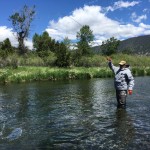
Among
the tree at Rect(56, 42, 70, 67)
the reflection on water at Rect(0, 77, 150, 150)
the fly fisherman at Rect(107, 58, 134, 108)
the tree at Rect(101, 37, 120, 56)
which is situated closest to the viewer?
the reflection on water at Rect(0, 77, 150, 150)

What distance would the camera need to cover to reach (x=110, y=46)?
122750 mm

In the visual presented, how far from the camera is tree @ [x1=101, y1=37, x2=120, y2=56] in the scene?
403 feet

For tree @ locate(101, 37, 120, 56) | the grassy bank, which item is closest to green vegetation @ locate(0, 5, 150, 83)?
the grassy bank

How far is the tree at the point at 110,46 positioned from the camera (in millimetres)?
122812

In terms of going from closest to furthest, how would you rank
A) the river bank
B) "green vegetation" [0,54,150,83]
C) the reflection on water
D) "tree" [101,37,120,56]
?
the reflection on water < the river bank < "green vegetation" [0,54,150,83] < "tree" [101,37,120,56]

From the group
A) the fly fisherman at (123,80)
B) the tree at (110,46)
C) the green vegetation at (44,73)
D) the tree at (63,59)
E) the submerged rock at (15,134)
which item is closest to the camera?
the submerged rock at (15,134)

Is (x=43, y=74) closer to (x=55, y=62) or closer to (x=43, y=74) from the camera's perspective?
(x=43, y=74)

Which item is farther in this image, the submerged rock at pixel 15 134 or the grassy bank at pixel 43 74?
the grassy bank at pixel 43 74

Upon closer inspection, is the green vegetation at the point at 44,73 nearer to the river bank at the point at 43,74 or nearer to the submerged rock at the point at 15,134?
the river bank at the point at 43,74

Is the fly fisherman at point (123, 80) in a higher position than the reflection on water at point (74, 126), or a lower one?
higher

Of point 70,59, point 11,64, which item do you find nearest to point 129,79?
point 11,64

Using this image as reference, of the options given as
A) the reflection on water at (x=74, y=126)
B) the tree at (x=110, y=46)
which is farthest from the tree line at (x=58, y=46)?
the reflection on water at (x=74, y=126)

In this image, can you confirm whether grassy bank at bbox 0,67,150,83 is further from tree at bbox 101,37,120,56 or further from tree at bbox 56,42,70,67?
tree at bbox 101,37,120,56

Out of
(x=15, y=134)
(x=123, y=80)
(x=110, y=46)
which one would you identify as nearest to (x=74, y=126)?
(x=15, y=134)
